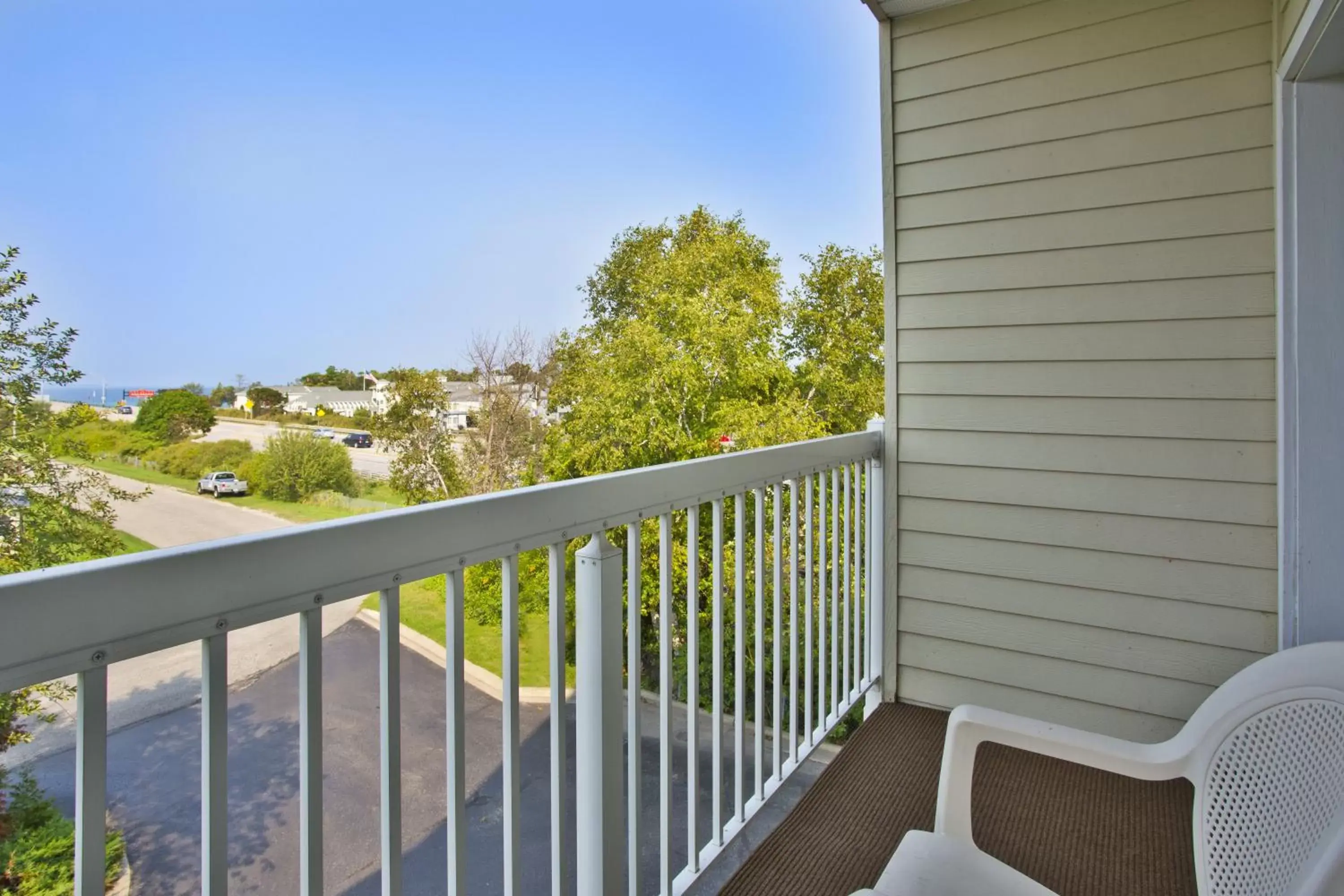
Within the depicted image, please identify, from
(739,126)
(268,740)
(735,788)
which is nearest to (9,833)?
(268,740)

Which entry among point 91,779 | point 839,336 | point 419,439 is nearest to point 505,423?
point 419,439

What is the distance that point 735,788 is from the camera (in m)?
1.64

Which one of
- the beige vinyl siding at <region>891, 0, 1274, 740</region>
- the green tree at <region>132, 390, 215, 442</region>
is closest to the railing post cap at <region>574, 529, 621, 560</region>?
the beige vinyl siding at <region>891, 0, 1274, 740</region>

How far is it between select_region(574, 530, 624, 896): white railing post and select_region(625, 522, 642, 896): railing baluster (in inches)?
2.4

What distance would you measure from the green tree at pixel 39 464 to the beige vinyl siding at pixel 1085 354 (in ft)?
10.4

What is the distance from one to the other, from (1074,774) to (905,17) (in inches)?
91.6

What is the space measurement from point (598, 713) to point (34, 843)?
2.79ft

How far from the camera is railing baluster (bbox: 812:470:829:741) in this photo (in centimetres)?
204

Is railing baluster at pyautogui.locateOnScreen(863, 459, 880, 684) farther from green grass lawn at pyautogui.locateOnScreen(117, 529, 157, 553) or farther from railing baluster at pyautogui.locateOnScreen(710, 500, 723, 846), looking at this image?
green grass lawn at pyautogui.locateOnScreen(117, 529, 157, 553)

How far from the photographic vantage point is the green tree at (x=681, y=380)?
9688 mm

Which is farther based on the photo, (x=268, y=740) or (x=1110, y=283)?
(x=1110, y=283)

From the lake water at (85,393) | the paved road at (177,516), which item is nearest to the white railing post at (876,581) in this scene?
the paved road at (177,516)

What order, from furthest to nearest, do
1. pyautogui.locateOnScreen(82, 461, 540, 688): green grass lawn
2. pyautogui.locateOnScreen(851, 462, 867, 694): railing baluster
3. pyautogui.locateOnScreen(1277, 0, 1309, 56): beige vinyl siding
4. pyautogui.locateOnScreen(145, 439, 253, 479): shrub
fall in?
pyautogui.locateOnScreen(145, 439, 253, 479): shrub
pyautogui.locateOnScreen(851, 462, 867, 694): railing baluster
pyautogui.locateOnScreen(1277, 0, 1309, 56): beige vinyl siding
pyautogui.locateOnScreen(82, 461, 540, 688): green grass lawn

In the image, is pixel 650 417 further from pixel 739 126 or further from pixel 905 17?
pixel 739 126
